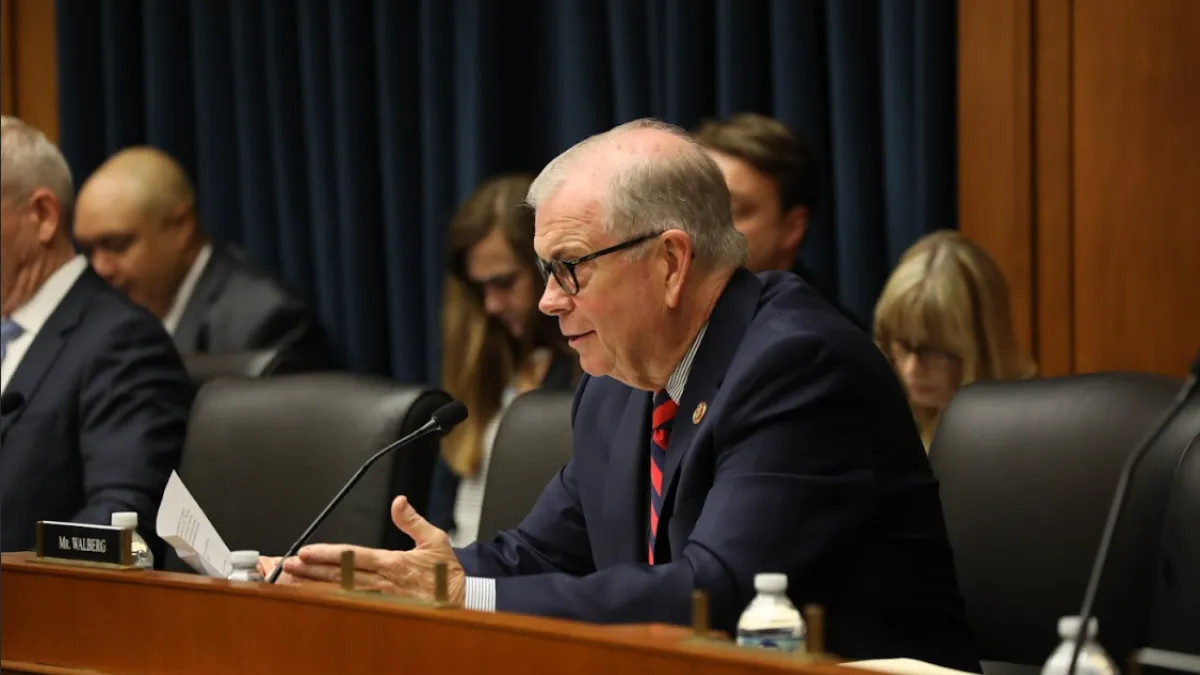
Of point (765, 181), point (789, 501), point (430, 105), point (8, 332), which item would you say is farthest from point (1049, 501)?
point (430, 105)

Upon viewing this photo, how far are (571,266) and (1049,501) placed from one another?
81 cm

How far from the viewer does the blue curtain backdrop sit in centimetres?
390

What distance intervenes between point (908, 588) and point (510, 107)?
2613 millimetres

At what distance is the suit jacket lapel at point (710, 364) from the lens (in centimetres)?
238

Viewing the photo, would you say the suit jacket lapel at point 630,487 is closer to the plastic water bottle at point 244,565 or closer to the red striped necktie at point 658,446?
the red striped necktie at point 658,446

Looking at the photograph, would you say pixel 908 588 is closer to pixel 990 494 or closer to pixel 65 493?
pixel 990 494

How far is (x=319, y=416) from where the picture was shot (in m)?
3.18

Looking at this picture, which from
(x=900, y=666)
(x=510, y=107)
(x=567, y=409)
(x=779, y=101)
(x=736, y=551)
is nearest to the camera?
(x=900, y=666)

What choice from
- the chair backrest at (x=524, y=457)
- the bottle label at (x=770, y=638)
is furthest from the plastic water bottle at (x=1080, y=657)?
the chair backrest at (x=524, y=457)

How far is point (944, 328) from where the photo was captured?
10.8 ft

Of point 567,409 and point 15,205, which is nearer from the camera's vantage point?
point 567,409

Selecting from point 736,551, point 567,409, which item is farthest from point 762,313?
point 567,409

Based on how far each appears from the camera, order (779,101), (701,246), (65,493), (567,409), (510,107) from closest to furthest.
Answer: (701,246)
(567,409)
(65,493)
(779,101)
(510,107)

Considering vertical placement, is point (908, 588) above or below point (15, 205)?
below
